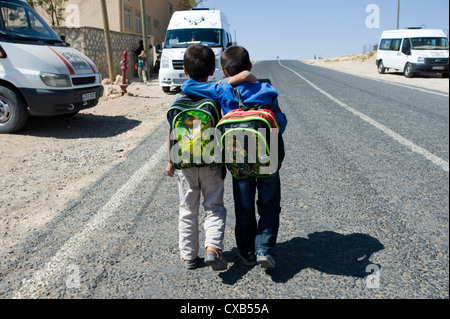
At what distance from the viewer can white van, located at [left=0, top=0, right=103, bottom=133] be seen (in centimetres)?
656

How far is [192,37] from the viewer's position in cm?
1430

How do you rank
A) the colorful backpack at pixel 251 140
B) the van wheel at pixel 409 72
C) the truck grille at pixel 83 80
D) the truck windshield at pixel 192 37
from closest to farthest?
the colorful backpack at pixel 251 140
the truck grille at pixel 83 80
the truck windshield at pixel 192 37
the van wheel at pixel 409 72

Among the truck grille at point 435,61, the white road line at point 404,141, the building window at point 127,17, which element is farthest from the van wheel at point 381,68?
the building window at point 127,17

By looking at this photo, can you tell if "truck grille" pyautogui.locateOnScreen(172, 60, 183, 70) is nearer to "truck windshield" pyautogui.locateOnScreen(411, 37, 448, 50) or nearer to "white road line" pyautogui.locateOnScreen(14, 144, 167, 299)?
"white road line" pyautogui.locateOnScreen(14, 144, 167, 299)

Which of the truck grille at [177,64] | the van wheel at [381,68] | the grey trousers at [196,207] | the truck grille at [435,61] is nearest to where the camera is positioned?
the grey trousers at [196,207]

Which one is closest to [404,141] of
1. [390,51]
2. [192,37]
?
[192,37]

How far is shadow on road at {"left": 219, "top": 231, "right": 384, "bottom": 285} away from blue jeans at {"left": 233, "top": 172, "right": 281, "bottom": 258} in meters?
0.20

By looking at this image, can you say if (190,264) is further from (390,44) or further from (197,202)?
(390,44)

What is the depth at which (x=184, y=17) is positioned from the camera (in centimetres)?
1457

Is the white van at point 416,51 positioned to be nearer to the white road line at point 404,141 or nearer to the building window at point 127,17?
the white road line at point 404,141

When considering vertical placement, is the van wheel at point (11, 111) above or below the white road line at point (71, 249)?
above

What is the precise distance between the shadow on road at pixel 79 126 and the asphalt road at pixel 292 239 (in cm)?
223

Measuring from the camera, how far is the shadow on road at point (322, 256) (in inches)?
104

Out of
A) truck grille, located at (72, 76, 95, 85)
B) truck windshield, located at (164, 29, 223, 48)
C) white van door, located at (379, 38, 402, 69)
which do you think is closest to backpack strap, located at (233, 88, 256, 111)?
truck grille, located at (72, 76, 95, 85)
